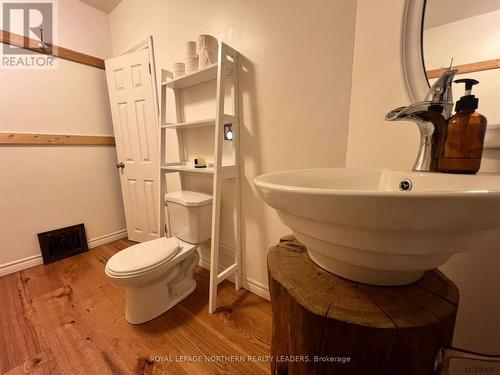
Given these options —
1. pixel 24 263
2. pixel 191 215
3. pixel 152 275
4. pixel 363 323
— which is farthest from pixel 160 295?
pixel 24 263

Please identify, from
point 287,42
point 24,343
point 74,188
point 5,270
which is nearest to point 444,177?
point 287,42

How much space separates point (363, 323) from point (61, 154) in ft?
7.93

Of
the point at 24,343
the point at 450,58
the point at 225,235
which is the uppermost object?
the point at 450,58

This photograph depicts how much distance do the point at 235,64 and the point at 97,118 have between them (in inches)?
65.3

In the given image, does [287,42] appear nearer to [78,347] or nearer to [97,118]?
[78,347]

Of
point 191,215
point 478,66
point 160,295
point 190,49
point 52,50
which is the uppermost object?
point 52,50

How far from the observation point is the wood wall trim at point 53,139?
4.91 ft

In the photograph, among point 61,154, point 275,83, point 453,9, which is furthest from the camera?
point 61,154

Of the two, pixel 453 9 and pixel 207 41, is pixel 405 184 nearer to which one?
pixel 453 9

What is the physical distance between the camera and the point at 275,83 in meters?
1.02

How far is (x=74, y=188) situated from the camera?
5.99 feet

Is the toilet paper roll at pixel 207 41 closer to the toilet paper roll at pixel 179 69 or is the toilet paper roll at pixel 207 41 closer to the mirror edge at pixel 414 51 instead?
the toilet paper roll at pixel 179 69

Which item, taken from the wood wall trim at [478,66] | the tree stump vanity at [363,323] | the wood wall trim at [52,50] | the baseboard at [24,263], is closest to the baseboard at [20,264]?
the baseboard at [24,263]

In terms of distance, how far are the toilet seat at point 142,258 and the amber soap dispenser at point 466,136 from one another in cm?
125
